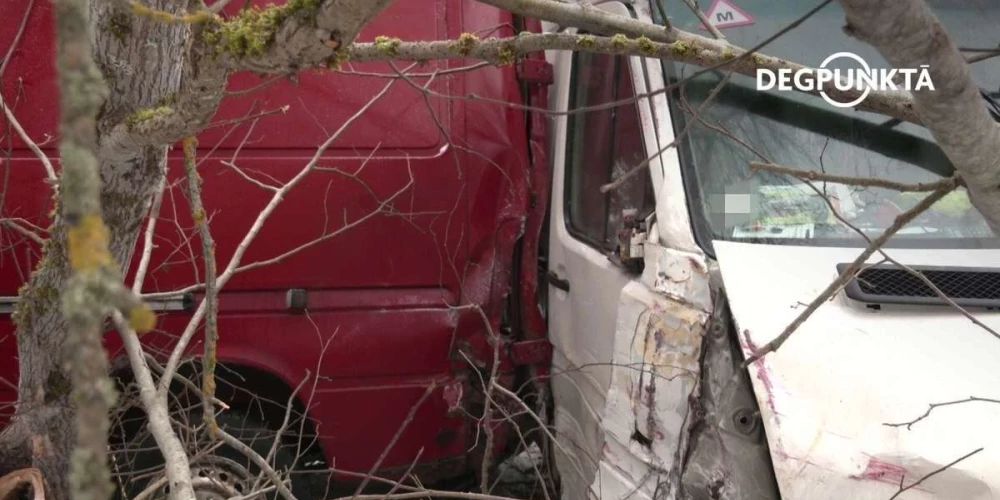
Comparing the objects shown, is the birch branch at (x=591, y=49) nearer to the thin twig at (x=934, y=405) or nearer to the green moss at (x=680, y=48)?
the green moss at (x=680, y=48)

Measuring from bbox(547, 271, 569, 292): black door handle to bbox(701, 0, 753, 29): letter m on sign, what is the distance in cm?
98

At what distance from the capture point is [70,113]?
568 mm

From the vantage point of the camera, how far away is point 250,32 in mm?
1319

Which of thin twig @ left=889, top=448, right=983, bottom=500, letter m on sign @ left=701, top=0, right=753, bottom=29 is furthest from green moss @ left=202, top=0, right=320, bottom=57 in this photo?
letter m on sign @ left=701, top=0, right=753, bottom=29

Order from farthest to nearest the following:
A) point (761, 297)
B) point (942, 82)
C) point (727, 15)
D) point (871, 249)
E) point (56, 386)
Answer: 1. point (727, 15)
2. point (56, 386)
3. point (761, 297)
4. point (871, 249)
5. point (942, 82)

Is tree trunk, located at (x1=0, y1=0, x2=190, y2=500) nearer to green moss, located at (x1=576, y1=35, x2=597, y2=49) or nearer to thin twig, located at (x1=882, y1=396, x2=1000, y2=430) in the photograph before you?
green moss, located at (x1=576, y1=35, x2=597, y2=49)

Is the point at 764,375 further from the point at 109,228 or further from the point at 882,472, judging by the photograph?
the point at 109,228

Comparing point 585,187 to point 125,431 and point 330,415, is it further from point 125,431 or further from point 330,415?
point 125,431

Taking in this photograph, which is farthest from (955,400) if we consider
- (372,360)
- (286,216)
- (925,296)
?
(286,216)

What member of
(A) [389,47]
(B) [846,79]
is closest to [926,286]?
(B) [846,79]

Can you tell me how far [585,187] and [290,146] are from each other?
1.03 metres

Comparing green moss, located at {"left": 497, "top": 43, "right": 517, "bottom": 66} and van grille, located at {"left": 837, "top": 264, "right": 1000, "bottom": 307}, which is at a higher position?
green moss, located at {"left": 497, "top": 43, "right": 517, "bottom": 66}

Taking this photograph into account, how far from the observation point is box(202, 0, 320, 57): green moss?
4.27 ft

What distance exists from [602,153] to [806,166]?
711 mm
